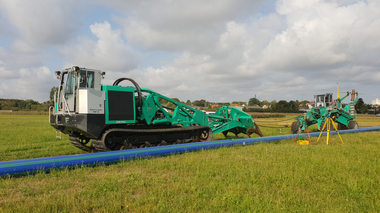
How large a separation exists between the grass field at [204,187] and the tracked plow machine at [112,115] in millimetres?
1885

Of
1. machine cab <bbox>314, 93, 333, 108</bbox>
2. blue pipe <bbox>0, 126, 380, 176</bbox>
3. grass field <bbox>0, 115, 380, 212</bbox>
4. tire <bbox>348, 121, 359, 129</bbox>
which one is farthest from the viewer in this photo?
tire <bbox>348, 121, 359, 129</bbox>

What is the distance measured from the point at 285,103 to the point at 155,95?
9622 cm

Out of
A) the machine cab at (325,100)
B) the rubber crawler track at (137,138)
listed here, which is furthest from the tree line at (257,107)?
the rubber crawler track at (137,138)

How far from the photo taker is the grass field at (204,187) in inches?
163

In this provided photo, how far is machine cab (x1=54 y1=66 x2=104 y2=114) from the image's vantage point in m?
8.12

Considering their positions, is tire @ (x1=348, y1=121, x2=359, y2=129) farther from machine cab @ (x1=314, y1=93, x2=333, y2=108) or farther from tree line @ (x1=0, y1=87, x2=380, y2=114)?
tree line @ (x1=0, y1=87, x2=380, y2=114)

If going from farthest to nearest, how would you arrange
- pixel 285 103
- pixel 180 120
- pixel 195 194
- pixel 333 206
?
pixel 285 103 → pixel 180 120 → pixel 195 194 → pixel 333 206

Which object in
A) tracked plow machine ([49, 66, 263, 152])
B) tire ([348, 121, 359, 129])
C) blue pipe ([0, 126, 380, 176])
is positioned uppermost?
tracked plow machine ([49, 66, 263, 152])

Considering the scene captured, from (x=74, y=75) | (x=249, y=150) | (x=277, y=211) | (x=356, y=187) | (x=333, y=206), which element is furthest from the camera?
(x=249, y=150)

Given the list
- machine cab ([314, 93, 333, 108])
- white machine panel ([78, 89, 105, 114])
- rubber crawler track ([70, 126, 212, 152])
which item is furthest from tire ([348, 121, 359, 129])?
white machine panel ([78, 89, 105, 114])

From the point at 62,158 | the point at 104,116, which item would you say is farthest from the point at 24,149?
the point at 62,158

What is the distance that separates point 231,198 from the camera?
14.6 feet

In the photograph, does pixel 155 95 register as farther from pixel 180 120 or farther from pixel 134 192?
pixel 134 192

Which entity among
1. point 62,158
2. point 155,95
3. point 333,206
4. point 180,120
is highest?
point 155,95
